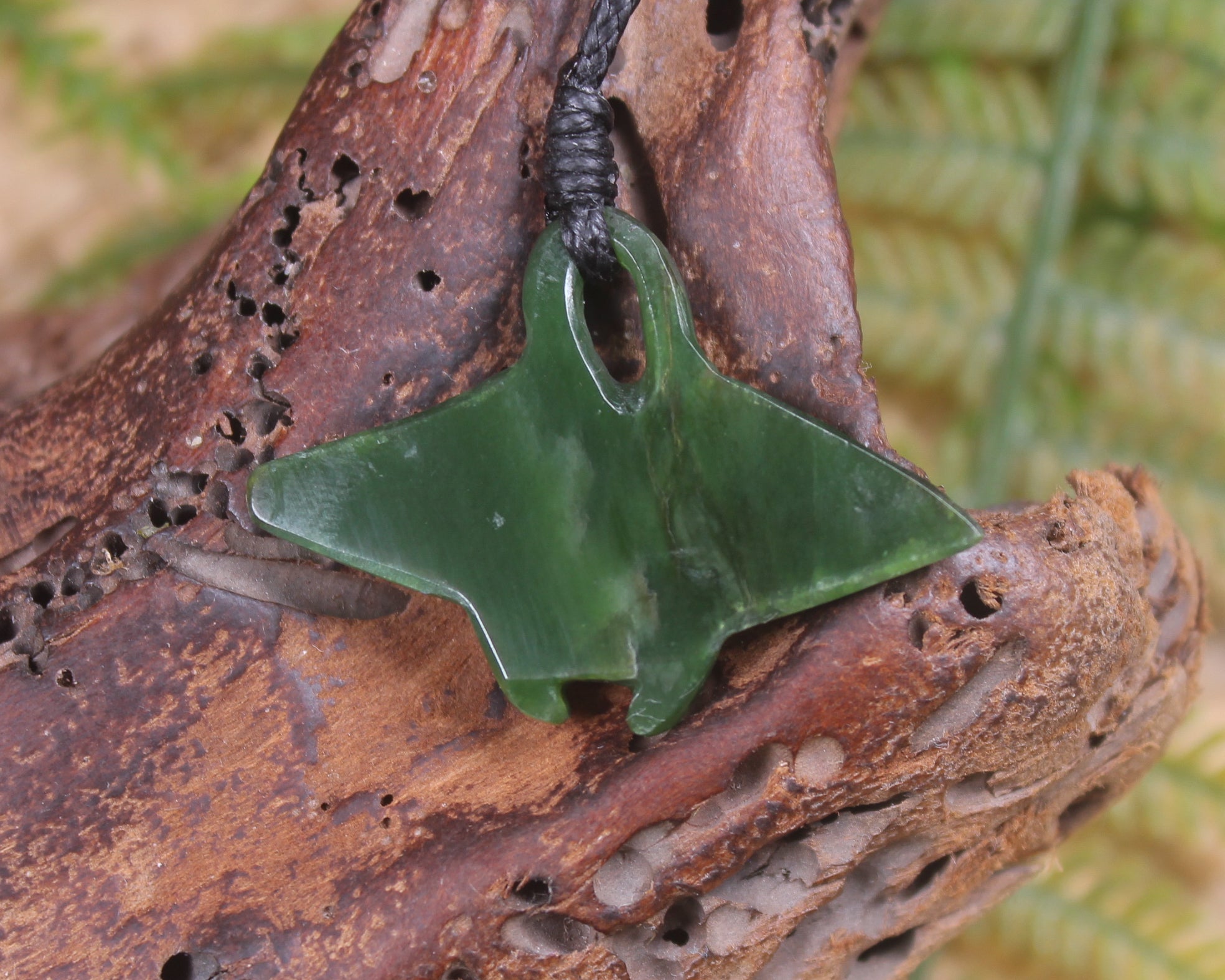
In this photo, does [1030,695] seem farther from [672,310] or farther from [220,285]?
[220,285]

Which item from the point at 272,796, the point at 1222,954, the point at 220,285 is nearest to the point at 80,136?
the point at 220,285

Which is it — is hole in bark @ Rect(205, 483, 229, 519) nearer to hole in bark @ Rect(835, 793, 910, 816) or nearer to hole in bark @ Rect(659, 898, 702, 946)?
hole in bark @ Rect(659, 898, 702, 946)

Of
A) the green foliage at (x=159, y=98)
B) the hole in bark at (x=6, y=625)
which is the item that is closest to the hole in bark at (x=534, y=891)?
the hole in bark at (x=6, y=625)

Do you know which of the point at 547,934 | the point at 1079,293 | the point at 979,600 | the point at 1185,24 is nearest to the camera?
the point at 979,600

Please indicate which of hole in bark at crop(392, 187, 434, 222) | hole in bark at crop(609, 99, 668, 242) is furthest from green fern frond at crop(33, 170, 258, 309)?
hole in bark at crop(609, 99, 668, 242)

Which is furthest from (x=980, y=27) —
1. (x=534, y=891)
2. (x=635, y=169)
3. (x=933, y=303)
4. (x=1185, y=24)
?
(x=534, y=891)

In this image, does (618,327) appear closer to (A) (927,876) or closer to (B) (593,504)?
(B) (593,504)

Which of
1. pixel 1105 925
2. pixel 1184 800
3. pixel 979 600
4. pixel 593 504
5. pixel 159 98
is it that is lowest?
pixel 1105 925
